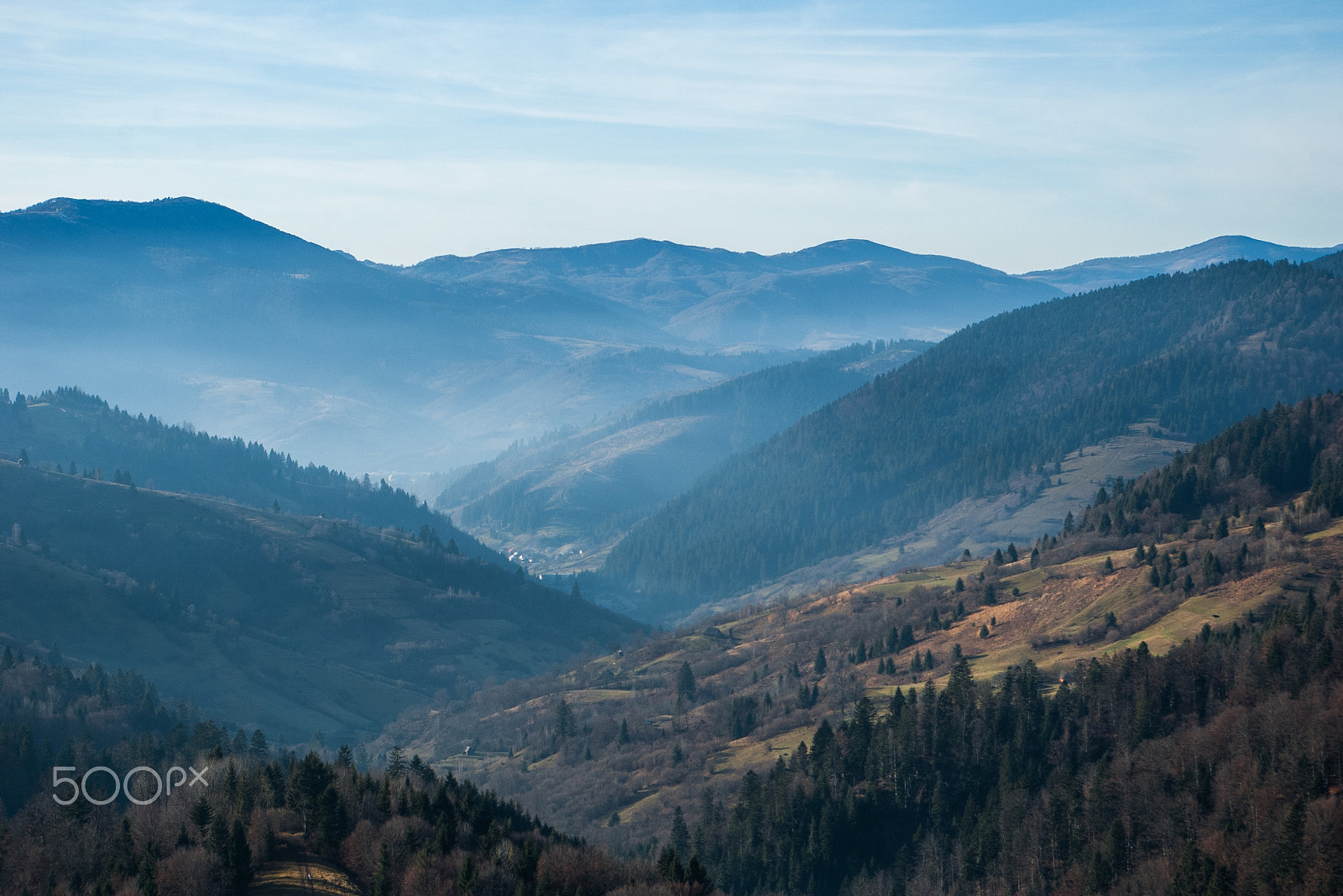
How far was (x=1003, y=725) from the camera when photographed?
163 m

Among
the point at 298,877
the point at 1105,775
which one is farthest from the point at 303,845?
the point at 1105,775

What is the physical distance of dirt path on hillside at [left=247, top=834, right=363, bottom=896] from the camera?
95.8m

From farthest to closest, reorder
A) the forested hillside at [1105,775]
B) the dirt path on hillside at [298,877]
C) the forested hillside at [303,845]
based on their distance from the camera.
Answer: the forested hillside at [1105,775], the dirt path on hillside at [298,877], the forested hillside at [303,845]

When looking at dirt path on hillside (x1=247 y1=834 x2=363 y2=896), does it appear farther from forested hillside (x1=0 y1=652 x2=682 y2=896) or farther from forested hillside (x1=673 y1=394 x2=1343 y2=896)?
forested hillside (x1=673 y1=394 x2=1343 y2=896)

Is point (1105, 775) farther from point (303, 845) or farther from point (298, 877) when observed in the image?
point (298, 877)

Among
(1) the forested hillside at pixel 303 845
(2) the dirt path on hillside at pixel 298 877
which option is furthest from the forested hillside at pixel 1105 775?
(2) the dirt path on hillside at pixel 298 877

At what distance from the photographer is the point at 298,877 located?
321ft

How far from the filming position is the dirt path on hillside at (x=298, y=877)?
95.8 meters

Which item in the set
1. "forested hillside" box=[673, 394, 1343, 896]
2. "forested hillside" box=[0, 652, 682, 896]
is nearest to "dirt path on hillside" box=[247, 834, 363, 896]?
"forested hillside" box=[0, 652, 682, 896]

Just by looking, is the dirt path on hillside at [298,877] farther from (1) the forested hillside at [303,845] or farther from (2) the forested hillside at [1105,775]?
(2) the forested hillside at [1105,775]

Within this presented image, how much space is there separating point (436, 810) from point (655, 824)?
68296 mm

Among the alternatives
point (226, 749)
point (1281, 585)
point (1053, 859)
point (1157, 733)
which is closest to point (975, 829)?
point (1053, 859)

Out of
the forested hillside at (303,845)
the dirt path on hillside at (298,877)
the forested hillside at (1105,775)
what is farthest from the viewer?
the forested hillside at (1105,775)

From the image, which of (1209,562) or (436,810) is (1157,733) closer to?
(1209,562)
